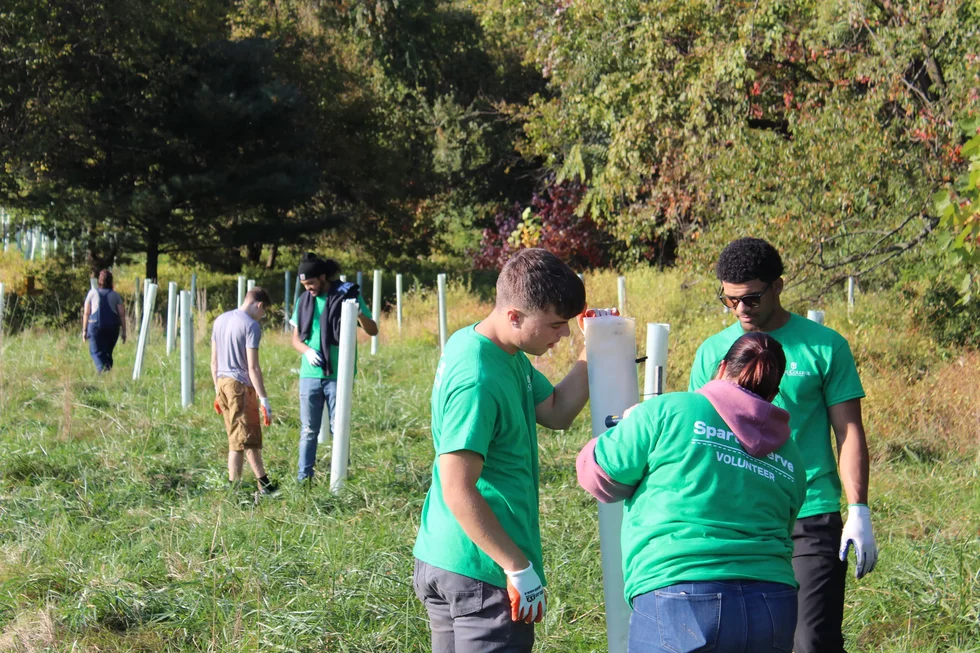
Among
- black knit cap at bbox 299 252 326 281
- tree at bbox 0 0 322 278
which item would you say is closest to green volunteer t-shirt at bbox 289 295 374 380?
black knit cap at bbox 299 252 326 281

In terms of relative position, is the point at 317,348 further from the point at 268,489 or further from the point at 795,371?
the point at 795,371

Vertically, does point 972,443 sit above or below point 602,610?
above

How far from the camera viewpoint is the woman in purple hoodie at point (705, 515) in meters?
2.21

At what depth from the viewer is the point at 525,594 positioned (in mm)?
2252

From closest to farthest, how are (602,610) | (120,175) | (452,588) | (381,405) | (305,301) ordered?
(452,588), (602,610), (305,301), (381,405), (120,175)

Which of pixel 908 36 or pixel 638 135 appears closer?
pixel 908 36

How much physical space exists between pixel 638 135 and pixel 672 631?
9.34 meters

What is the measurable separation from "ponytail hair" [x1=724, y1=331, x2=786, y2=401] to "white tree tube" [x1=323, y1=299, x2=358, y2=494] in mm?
3990

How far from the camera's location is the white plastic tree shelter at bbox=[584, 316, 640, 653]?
2451 mm

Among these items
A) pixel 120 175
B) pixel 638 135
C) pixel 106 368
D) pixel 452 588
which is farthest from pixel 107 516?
pixel 120 175

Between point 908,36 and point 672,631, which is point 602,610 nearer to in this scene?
point 672,631

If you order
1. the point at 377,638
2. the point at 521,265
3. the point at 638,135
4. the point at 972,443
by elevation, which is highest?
the point at 638,135

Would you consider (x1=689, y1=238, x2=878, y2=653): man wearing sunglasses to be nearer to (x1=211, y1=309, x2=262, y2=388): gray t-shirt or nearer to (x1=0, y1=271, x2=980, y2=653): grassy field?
(x1=0, y1=271, x2=980, y2=653): grassy field

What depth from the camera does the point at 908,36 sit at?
901 cm
